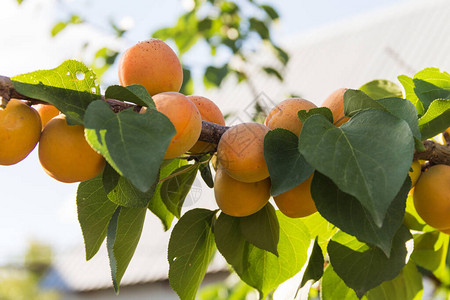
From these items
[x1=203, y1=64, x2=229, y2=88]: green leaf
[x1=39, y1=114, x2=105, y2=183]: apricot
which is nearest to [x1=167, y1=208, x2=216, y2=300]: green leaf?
[x1=39, y1=114, x2=105, y2=183]: apricot

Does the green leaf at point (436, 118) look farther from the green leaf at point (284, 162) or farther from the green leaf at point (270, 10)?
the green leaf at point (270, 10)

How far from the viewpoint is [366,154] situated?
436 mm

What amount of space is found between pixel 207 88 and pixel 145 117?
218 cm

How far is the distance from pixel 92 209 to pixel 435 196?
436 mm

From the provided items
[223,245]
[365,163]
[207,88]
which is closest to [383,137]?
[365,163]

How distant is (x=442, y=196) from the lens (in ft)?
2.05

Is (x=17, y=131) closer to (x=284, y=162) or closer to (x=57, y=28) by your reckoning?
(x=284, y=162)

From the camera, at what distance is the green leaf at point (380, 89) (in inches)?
34.1

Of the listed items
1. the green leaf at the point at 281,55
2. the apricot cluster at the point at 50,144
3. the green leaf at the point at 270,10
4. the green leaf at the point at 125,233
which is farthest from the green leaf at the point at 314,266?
the green leaf at the point at 270,10

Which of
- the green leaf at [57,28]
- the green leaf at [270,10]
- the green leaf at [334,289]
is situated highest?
the green leaf at [334,289]

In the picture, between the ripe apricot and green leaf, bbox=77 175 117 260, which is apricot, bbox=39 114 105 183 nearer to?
green leaf, bbox=77 175 117 260

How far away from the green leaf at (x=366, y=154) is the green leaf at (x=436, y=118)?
0.49ft

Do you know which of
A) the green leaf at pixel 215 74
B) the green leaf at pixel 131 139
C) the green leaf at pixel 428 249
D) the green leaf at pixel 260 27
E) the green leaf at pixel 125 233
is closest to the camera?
the green leaf at pixel 131 139

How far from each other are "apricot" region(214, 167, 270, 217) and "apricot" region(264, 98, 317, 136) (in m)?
0.07
